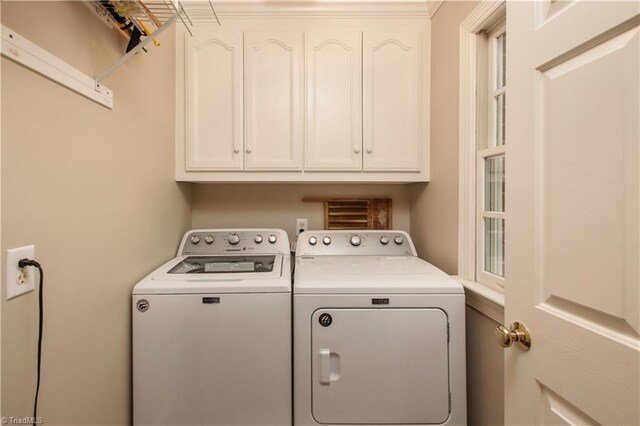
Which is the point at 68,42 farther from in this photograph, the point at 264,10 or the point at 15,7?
the point at 264,10

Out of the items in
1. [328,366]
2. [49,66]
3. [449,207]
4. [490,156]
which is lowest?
[328,366]

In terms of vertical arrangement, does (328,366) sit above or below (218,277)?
below

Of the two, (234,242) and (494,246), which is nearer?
(494,246)

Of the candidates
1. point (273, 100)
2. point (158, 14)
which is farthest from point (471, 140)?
point (158, 14)

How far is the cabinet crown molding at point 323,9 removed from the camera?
1.62 metres

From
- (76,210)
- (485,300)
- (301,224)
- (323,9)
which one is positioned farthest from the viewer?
(301,224)

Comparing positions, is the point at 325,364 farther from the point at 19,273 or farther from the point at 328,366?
the point at 19,273

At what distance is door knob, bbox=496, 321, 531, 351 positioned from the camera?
729 millimetres

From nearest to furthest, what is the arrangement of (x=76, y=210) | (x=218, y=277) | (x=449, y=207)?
1. (x=76, y=210)
2. (x=218, y=277)
3. (x=449, y=207)

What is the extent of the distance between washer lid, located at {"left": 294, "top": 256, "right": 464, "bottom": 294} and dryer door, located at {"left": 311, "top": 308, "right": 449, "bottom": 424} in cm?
9

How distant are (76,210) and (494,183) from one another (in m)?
1.68

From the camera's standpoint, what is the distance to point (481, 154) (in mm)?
1306

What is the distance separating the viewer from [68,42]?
0.88 m

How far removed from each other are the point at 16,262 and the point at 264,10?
1692 mm
